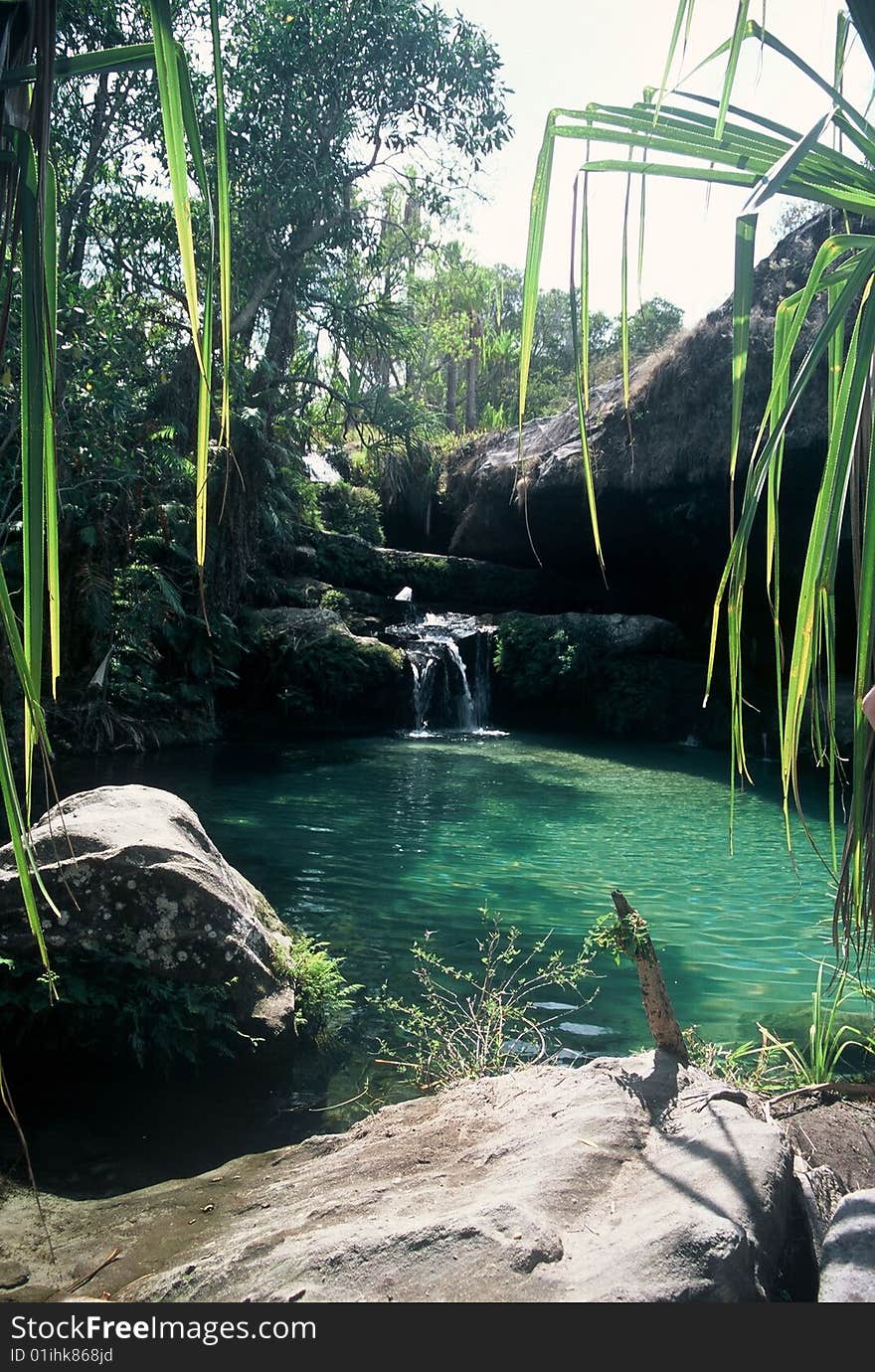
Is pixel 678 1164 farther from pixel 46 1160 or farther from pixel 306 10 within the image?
pixel 306 10

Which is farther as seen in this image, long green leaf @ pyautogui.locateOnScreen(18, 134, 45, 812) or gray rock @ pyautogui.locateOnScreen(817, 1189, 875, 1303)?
gray rock @ pyautogui.locateOnScreen(817, 1189, 875, 1303)

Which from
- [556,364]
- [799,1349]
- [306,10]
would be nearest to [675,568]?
[306,10]

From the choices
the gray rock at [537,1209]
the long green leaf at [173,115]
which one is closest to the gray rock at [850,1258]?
the gray rock at [537,1209]

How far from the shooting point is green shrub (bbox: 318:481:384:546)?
70.1 feet

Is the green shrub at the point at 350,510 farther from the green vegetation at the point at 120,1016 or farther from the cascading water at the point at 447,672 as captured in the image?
the green vegetation at the point at 120,1016

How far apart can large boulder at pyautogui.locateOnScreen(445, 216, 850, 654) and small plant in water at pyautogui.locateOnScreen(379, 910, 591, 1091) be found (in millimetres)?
8237

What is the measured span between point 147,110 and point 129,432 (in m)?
7.08

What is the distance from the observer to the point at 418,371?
40438mm

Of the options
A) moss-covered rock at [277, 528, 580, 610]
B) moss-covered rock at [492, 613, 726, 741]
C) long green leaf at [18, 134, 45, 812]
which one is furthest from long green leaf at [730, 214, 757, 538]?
moss-covered rock at [277, 528, 580, 610]

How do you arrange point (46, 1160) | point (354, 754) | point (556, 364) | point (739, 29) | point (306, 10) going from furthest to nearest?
point (556, 364) < point (306, 10) < point (354, 754) < point (46, 1160) < point (739, 29)

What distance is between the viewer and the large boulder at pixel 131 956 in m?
4.06

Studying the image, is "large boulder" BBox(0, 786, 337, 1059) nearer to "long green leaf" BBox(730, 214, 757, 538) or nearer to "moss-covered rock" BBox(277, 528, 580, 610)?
"long green leaf" BBox(730, 214, 757, 538)

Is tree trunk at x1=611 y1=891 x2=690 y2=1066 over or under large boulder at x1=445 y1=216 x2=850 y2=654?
under

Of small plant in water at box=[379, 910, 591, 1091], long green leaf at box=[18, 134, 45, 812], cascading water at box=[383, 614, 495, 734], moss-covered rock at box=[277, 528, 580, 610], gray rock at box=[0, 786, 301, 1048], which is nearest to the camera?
long green leaf at box=[18, 134, 45, 812]
